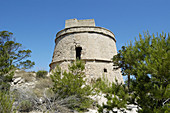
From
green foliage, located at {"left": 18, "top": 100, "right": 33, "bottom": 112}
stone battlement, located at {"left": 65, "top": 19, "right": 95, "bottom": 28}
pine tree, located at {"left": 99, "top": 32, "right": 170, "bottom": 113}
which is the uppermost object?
stone battlement, located at {"left": 65, "top": 19, "right": 95, "bottom": 28}

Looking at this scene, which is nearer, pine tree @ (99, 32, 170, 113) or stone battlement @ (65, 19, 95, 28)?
pine tree @ (99, 32, 170, 113)

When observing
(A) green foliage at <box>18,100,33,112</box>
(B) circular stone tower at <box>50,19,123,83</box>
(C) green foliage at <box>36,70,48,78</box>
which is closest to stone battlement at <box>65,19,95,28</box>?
(B) circular stone tower at <box>50,19,123,83</box>

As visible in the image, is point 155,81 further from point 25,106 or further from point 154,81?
point 25,106

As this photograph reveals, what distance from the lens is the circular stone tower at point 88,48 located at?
36.7 feet

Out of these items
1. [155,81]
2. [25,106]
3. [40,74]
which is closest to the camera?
[155,81]

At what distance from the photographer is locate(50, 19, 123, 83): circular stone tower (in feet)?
36.7

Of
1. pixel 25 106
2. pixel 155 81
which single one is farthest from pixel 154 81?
pixel 25 106

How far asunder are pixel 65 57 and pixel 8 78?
15.5 ft

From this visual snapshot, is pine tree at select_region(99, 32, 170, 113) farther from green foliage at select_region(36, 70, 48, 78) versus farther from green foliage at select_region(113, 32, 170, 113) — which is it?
green foliage at select_region(36, 70, 48, 78)

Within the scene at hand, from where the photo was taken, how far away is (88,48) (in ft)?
38.0

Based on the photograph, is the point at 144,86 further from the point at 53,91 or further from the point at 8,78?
the point at 8,78

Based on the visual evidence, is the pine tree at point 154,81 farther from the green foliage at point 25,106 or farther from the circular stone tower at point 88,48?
the circular stone tower at point 88,48

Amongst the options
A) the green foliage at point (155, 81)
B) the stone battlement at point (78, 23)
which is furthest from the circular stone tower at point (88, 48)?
the green foliage at point (155, 81)

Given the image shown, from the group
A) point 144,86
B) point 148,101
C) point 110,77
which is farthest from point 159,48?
point 110,77
